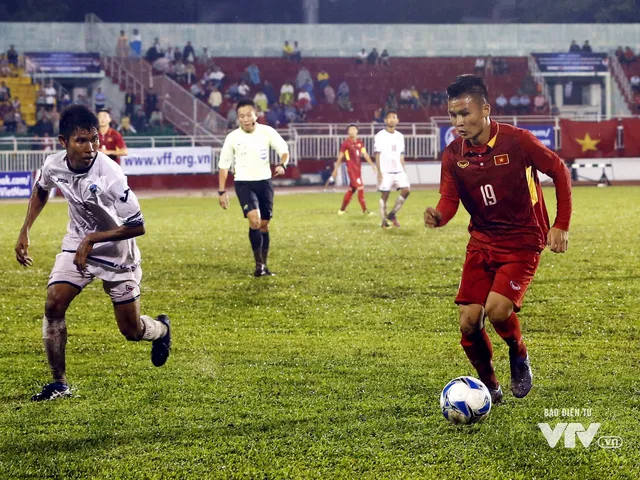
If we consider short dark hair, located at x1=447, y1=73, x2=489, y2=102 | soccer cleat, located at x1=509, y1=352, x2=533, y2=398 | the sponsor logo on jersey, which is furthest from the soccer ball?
short dark hair, located at x1=447, y1=73, x2=489, y2=102

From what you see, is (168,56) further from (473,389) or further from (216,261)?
(473,389)

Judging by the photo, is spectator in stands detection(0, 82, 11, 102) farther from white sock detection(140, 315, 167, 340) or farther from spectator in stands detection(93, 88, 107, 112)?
white sock detection(140, 315, 167, 340)

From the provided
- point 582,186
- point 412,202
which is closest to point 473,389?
point 412,202

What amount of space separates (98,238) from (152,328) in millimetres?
991

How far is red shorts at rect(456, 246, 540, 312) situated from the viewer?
5.81 meters

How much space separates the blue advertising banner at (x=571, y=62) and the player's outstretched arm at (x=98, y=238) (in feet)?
131

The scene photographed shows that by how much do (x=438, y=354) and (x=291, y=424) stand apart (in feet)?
7.04

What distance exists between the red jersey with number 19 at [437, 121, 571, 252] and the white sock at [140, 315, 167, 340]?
2226 mm

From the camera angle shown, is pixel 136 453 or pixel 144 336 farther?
pixel 144 336

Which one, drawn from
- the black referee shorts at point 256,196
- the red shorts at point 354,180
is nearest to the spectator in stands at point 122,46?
the red shorts at point 354,180

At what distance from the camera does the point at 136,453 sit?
16.5 feet

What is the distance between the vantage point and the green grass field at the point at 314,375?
4.91 meters

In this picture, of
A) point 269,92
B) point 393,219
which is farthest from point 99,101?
point 393,219

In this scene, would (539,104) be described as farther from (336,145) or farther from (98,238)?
(98,238)
